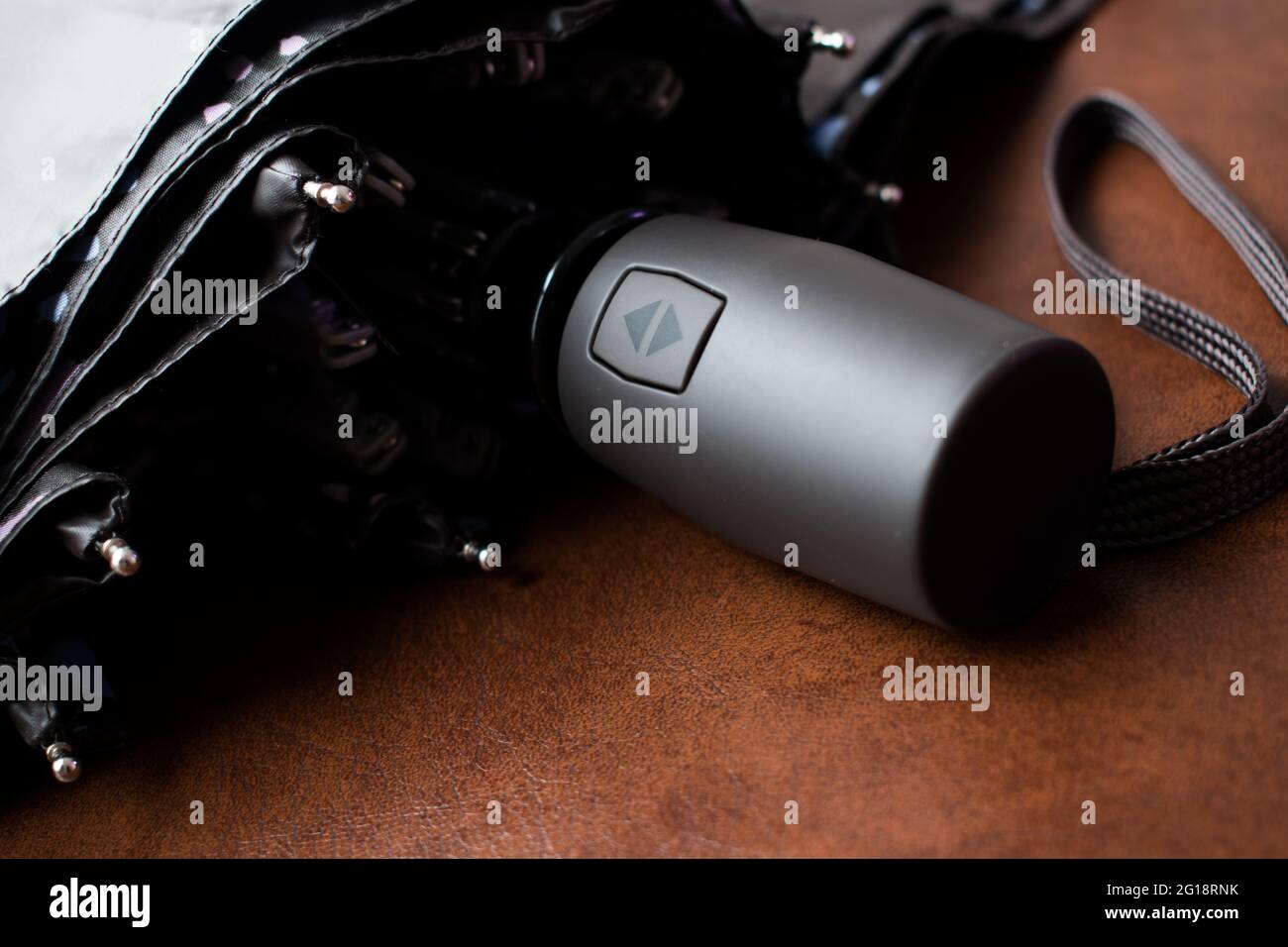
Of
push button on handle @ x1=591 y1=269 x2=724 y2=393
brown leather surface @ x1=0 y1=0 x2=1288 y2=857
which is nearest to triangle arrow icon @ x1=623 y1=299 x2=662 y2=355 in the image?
push button on handle @ x1=591 y1=269 x2=724 y2=393

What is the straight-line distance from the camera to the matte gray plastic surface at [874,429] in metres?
0.46

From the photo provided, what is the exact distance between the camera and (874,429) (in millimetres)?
461

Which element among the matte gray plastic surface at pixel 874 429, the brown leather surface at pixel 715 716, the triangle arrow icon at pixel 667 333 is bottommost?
the brown leather surface at pixel 715 716

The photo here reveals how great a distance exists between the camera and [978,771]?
48 cm

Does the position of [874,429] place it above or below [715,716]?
above

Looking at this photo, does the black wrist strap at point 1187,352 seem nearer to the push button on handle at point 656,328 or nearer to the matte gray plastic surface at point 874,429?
the matte gray plastic surface at point 874,429

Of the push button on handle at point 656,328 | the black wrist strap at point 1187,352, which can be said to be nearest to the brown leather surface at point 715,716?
the black wrist strap at point 1187,352

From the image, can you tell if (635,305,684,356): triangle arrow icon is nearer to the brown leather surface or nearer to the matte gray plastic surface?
the matte gray plastic surface

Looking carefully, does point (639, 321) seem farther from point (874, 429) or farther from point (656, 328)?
point (874, 429)

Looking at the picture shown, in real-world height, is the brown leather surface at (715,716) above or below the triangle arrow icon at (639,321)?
below

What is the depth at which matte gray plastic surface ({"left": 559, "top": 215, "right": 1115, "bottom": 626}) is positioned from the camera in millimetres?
455

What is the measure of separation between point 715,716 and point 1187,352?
1.02 ft

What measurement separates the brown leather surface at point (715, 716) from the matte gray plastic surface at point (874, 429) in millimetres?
41

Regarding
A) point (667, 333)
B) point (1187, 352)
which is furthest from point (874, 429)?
point (1187, 352)
